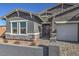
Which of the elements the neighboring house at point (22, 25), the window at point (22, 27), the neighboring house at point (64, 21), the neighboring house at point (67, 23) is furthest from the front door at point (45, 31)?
the window at point (22, 27)

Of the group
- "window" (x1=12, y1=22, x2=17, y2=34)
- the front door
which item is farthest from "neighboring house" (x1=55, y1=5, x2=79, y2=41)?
"window" (x1=12, y1=22, x2=17, y2=34)

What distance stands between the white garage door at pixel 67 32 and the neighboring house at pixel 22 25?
1346 millimetres

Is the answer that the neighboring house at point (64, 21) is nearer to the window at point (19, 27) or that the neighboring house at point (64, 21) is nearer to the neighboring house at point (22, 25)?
the neighboring house at point (22, 25)

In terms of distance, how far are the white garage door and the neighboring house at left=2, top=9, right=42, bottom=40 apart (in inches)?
53.0

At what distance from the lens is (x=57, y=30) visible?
35.8 ft

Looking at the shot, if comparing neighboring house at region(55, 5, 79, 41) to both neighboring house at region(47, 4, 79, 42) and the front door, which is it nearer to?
neighboring house at region(47, 4, 79, 42)

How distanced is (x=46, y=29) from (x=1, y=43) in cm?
247

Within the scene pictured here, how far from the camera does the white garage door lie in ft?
34.9

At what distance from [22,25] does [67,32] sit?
9.07 ft

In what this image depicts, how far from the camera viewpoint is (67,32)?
10867mm

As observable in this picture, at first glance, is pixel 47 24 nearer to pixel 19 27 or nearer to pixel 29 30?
pixel 29 30

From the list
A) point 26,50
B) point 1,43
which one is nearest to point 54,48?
point 26,50

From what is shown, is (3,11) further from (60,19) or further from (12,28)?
(60,19)

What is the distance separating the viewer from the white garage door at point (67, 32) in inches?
419
